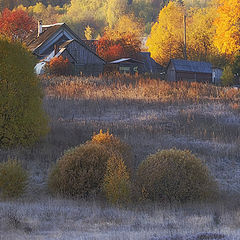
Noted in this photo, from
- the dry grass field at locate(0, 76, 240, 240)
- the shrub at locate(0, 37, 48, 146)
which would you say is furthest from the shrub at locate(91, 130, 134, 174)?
the shrub at locate(0, 37, 48, 146)

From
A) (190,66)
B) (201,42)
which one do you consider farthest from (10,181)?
(201,42)

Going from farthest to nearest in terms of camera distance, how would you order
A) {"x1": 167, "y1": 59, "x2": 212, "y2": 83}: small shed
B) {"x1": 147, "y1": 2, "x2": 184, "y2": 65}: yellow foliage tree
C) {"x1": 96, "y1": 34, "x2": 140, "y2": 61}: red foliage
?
1. {"x1": 147, "y1": 2, "x2": 184, "y2": 65}: yellow foliage tree
2. {"x1": 96, "y1": 34, "x2": 140, "y2": 61}: red foliage
3. {"x1": 167, "y1": 59, "x2": 212, "y2": 83}: small shed

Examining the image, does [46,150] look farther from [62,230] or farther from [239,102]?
[239,102]

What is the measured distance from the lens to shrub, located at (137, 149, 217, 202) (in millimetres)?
9758

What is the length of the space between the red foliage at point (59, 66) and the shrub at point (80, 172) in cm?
2565

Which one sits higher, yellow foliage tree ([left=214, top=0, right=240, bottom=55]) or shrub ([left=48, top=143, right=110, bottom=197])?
yellow foliage tree ([left=214, top=0, right=240, bottom=55])

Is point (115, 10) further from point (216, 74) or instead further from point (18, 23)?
point (216, 74)

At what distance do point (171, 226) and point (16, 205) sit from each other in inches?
119

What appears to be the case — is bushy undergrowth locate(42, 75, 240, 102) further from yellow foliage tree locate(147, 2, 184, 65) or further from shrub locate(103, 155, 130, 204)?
yellow foliage tree locate(147, 2, 184, 65)

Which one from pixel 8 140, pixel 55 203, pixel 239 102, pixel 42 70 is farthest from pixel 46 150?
pixel 42 70

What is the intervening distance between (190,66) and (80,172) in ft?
102

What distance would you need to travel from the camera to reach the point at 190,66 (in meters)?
39.8

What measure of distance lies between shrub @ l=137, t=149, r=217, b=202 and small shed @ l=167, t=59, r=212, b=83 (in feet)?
96.7

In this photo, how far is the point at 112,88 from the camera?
26125 mm
